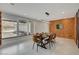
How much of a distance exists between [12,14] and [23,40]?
139 cm

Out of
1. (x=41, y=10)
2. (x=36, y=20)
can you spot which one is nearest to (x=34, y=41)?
(x=36, y=20)

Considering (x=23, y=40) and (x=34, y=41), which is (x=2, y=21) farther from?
(x=34, y=41)

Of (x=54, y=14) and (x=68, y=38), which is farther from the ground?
(x=54, y=14)

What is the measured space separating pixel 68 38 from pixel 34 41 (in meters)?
1.67

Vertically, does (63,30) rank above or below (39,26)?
below

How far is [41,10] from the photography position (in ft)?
15.4

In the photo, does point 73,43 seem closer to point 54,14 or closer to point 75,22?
point 75,22

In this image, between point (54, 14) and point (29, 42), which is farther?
point (29, 42)

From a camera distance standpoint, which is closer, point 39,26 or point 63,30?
point 39,26

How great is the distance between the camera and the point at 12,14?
17.6 ft
